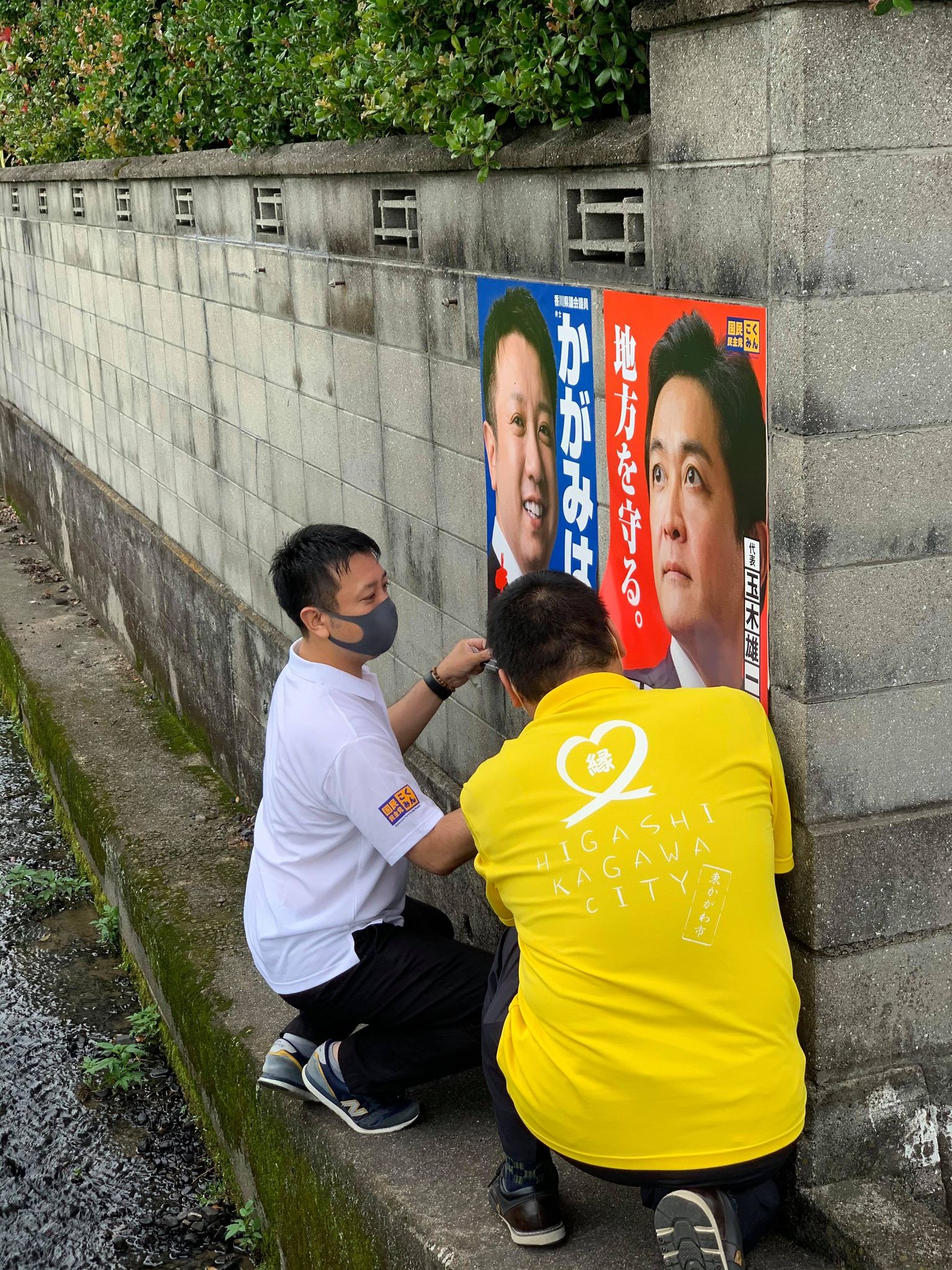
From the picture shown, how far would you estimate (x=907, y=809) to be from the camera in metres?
3.09

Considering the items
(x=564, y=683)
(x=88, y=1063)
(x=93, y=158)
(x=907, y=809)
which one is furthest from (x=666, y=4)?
(x=93, y=158)

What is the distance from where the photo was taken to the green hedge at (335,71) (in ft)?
11.5

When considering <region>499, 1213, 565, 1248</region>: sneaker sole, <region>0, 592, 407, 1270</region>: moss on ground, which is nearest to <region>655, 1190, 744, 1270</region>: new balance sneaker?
<region>499, 1213, 565, 1248</region>: sneaker sole

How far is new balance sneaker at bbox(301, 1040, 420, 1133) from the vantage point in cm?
394

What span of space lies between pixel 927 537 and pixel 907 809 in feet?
1.88

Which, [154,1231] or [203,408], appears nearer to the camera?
[154,1231]

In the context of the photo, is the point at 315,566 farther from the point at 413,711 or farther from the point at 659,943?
the point at 659,943

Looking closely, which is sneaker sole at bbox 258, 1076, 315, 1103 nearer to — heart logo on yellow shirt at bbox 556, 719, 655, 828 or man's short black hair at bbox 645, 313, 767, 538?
heart logo on yellow shirt at bbox 556, 719, 655, 828

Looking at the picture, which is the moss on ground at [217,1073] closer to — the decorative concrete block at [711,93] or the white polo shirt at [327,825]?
the white polo shirt at [327,825]

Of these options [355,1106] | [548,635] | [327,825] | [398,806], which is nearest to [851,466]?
[548,635]

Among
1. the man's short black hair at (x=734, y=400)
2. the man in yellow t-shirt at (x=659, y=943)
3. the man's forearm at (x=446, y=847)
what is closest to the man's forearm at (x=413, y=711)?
the man's forearm at (x=446, y=847)

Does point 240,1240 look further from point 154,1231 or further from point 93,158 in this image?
point 93,158

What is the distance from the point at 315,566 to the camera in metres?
3.88

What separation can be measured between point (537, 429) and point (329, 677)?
2.85ft
